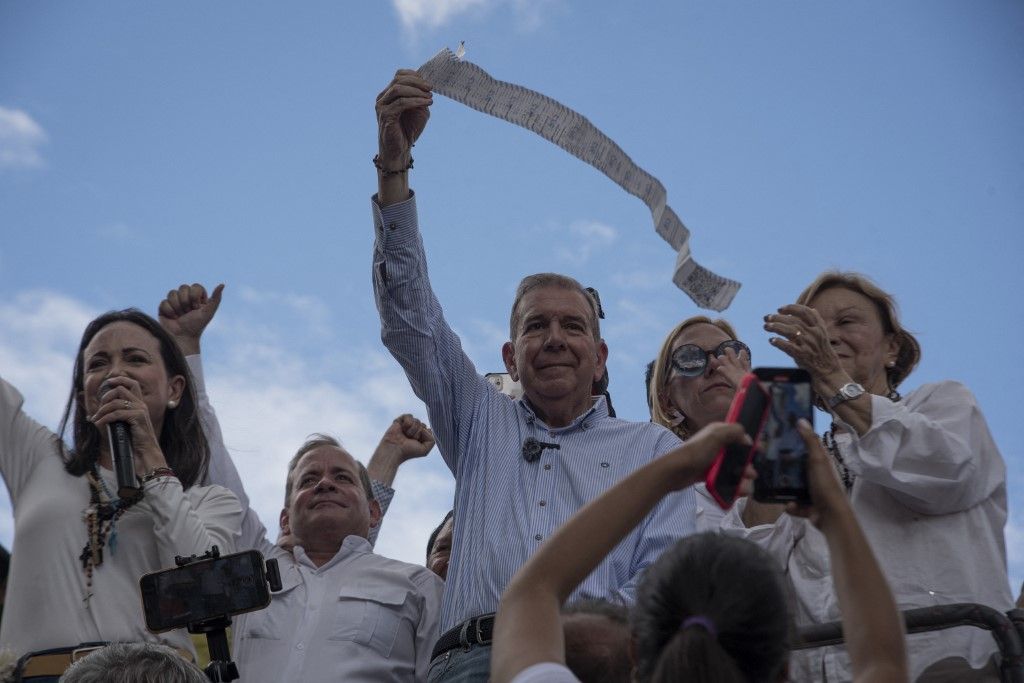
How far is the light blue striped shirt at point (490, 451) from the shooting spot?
4.48m

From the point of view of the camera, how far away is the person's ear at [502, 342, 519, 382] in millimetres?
5379

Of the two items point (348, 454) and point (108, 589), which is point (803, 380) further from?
point (348, 454)

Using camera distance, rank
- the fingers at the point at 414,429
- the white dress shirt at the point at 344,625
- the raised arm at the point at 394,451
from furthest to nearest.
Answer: the fingers at the point at 414,429 < the raised arm at the point at 394,451 < the white dress shirt at the point at 344,625

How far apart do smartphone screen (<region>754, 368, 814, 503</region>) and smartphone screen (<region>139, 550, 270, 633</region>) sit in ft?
5.54

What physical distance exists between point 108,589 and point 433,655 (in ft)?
3.58

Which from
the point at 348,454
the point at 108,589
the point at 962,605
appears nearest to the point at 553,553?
the point at 962,605

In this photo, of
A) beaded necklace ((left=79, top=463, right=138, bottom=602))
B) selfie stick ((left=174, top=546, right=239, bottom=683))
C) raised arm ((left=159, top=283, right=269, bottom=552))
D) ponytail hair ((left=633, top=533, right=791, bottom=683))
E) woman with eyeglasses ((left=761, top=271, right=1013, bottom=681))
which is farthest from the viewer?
raised arm ((left=159, top=283, right=269, bottom=552))

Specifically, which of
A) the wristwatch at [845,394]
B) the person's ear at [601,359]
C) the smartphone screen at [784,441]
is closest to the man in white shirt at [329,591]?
the person's ear at [601,359]

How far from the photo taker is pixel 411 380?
4.96m

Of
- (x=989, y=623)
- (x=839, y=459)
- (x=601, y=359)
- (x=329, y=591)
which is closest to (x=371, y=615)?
(x=329, y=591)

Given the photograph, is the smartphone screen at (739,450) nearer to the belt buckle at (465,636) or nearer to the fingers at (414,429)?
the belt buckle at (465,636)

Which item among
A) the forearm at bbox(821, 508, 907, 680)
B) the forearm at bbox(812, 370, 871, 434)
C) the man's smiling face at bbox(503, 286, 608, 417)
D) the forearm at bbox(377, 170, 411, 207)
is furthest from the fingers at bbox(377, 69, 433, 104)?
the forearm at bbox(821, 508, 907, 680)

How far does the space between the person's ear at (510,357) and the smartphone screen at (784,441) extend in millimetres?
2604

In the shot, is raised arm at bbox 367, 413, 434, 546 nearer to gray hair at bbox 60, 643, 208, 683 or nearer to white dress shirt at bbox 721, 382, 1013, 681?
white dress shirt at bbox 721, 382, 1013, 681
